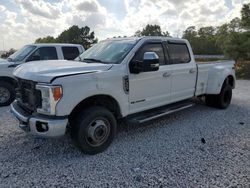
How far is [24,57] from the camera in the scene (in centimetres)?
731

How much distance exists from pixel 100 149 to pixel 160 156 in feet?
3.21

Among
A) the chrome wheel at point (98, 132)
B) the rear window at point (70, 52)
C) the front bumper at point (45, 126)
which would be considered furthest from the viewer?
the rear window at point (70, 52)

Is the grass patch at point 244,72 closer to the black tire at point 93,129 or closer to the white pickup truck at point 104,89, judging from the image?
the white pickup truck at point 104,89

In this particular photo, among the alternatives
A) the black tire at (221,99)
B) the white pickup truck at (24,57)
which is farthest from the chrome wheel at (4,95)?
the black tire at (221,99)

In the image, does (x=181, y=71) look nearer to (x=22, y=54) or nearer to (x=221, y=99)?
(x=221, y=99)

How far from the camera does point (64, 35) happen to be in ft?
186

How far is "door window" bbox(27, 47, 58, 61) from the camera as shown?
7.36 meters

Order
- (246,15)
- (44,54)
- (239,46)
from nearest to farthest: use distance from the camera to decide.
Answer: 1. (44,54)
2. (239,46)
3. (246,15)

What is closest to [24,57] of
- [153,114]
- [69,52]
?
[69,52]

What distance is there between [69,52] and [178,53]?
4264mm

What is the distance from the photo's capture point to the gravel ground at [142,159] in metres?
3.07

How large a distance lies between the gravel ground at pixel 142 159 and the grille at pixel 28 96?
30.8 inches

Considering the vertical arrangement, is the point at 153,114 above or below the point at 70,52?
below

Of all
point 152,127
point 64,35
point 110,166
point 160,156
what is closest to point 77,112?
point 110,166
